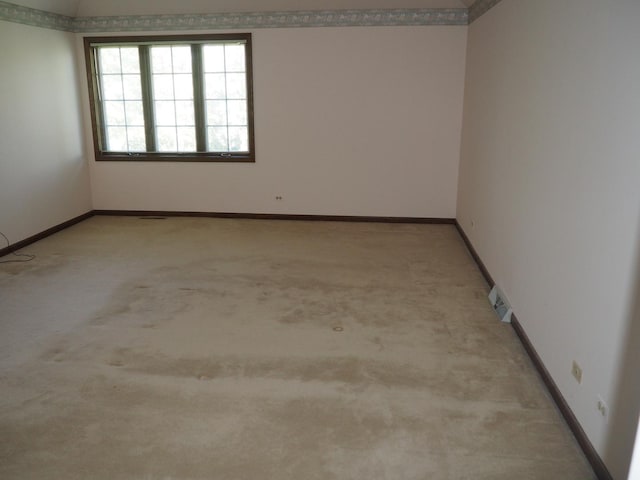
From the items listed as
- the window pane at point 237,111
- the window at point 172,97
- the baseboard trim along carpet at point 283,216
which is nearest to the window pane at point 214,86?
the window at point 172,97

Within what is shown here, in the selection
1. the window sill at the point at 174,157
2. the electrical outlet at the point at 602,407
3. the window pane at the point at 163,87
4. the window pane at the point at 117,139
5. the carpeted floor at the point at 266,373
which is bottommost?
the carpeted floor at the point at 266,373

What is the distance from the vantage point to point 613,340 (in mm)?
2092

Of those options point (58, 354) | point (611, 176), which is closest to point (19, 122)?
point (58, 354)

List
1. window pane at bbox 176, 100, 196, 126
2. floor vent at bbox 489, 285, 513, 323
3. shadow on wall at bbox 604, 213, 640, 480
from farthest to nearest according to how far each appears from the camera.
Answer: window pane at bbox 176, 100, 196, 126
floor vent at bbox 489, 285, 513, 323
shadow on wall at bbox 604, 213, 640, 480

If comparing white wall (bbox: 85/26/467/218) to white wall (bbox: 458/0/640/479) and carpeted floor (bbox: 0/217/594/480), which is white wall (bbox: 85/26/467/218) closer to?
carpeted floor (bbox: 0/217/594/480)

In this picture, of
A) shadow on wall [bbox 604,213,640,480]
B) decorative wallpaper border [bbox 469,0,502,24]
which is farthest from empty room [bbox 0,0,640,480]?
decorative wallpaper border [bbox 469,0,502,24]

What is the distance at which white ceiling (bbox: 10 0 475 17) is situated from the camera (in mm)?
5668

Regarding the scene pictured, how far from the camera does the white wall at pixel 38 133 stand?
5117mm

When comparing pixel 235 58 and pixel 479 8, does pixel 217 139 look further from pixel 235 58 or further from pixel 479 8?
pixel 479 8

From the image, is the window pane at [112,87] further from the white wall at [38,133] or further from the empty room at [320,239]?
the white wall at [38,133]

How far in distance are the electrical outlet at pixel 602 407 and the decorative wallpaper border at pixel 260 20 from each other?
447cm

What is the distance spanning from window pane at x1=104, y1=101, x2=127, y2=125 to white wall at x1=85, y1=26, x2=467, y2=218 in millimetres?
306

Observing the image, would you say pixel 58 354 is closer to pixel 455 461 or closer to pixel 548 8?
pixel 455 461

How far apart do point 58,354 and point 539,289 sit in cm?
294
